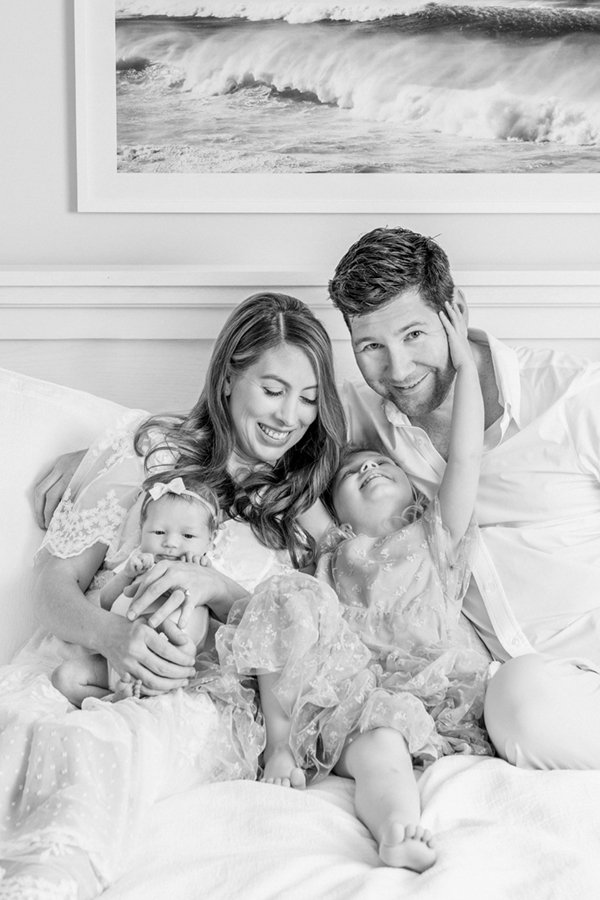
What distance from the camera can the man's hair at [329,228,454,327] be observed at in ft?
6.16

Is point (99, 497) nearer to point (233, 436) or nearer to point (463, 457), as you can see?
point (233, 436)

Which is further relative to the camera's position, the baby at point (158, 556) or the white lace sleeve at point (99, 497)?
the white lace sleeve at point (99, 497)

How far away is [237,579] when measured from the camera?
1.82 m

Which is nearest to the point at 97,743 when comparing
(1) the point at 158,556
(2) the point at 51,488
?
(1) the point at 158,556

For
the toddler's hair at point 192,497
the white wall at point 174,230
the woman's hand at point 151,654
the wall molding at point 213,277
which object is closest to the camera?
the woman's hand at point 151,654

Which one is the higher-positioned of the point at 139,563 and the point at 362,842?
the point at 139,563

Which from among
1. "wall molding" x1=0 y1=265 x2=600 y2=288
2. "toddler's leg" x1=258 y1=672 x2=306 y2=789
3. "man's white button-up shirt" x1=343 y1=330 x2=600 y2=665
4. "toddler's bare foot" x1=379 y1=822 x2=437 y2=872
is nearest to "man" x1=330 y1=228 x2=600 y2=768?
"man's white button-up shirt" x1=343 y1=330 x2=600 y2=665

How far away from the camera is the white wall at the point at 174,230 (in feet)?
7.52

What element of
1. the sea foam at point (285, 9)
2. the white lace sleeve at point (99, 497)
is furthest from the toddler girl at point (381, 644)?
the sea foam at point (285, 9)

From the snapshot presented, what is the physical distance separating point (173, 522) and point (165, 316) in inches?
26.6

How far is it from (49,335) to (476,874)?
1566 mm

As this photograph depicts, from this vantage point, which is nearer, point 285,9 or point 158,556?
point 158,556

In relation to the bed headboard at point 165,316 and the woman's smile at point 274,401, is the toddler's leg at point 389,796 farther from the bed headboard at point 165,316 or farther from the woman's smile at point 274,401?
the bed headboard at point 165,316

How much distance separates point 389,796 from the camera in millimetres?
1301
